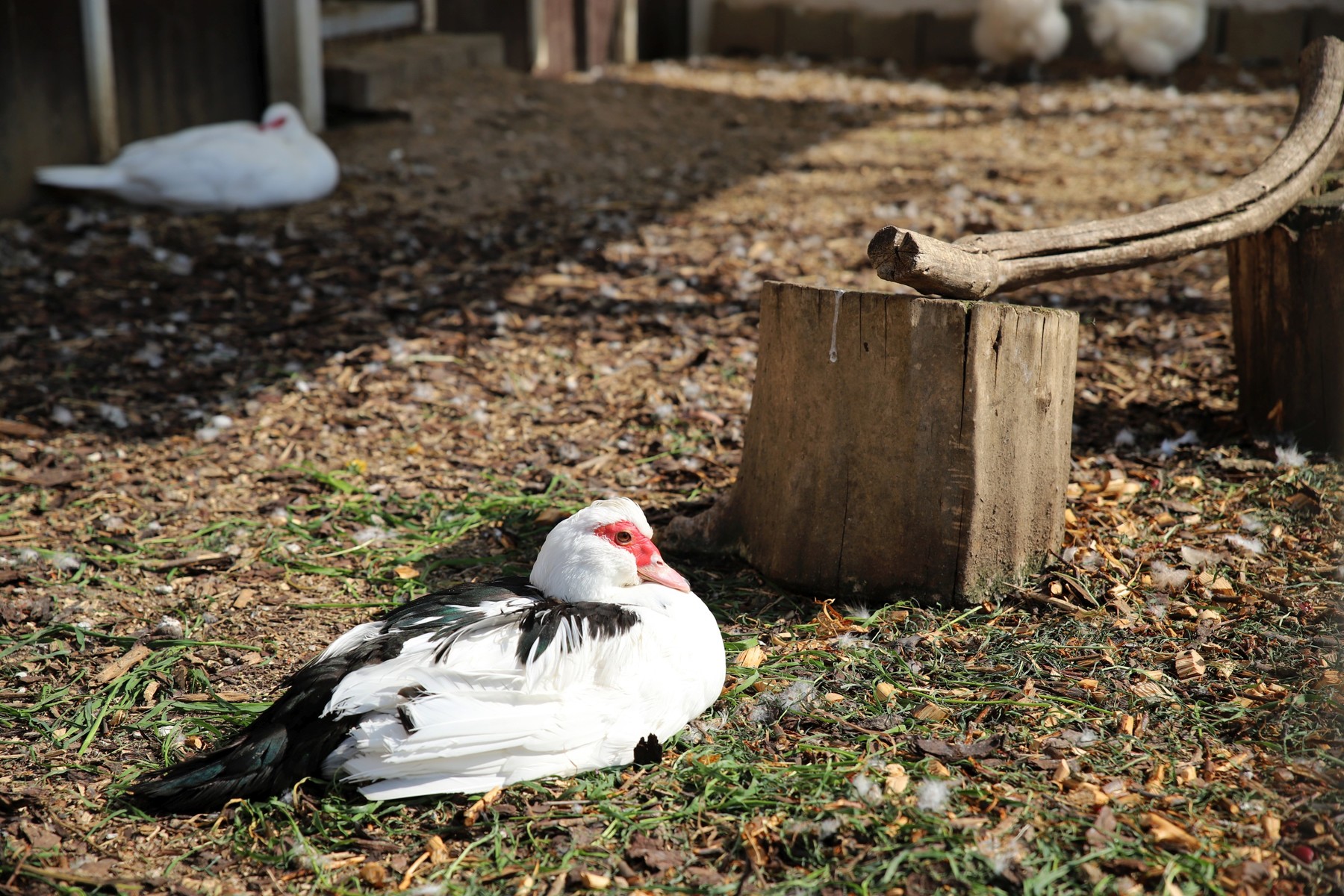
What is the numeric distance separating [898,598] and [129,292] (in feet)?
14.0

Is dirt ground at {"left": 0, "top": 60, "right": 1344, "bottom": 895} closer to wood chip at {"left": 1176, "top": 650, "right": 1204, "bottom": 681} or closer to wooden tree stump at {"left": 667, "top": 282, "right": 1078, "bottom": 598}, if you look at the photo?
wood chip at {"left": 1176, "top": 650, "right": 1204, "bottom": 681}

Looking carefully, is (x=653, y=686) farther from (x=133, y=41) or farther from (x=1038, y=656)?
(x=133, y=41)

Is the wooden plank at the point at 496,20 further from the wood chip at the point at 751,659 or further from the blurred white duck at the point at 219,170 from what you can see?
the wood chip at the point at 751,659

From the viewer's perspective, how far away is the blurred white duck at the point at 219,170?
20.9ft

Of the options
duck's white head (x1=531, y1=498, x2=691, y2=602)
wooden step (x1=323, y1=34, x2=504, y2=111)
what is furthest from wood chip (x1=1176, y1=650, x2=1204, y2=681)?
wooden step (x1=323, y1=34, x2=504, y2=111)

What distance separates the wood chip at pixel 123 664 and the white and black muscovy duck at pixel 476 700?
0.50 meters

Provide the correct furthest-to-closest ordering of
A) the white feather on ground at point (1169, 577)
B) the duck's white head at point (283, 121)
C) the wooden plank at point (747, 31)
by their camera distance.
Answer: the wooden plank at point (747, 31)
the duck's white head at point (283, 121)
the white feather on ground at point (1169, 577)

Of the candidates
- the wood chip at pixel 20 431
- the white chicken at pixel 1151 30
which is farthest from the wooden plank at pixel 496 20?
the wood chip at pixel 20 431

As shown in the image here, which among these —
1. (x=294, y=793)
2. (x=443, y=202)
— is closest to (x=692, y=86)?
(x=443, y=202)

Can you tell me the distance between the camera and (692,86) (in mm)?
10016

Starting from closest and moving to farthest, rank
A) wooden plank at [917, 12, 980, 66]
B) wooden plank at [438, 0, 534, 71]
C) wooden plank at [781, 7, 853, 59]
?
1. wooden plank at [438, 0, 534, 71]
2. wooden plank at [917, 12, 980, 66]
3. wooden plank at [781, 7, 853, 59]

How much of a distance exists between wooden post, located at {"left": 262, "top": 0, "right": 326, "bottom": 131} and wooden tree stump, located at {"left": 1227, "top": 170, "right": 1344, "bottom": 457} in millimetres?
5906

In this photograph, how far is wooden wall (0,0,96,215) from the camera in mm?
6047

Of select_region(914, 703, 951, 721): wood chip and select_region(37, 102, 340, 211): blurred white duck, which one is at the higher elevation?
select_region(37, 102, 340, 211): blurred white duck
